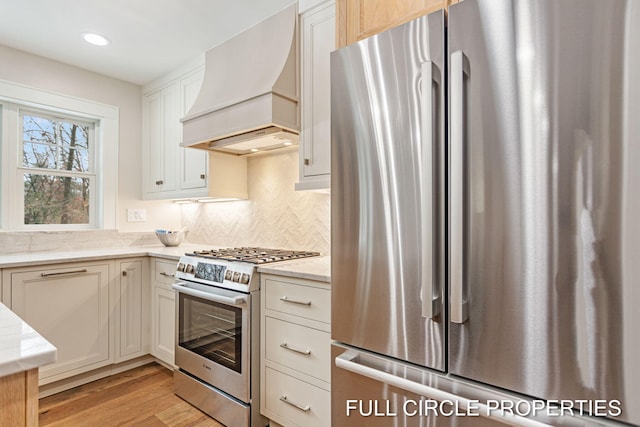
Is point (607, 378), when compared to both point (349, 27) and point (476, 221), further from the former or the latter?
point (349, 27)

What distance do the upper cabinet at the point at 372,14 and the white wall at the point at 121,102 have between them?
2.57m

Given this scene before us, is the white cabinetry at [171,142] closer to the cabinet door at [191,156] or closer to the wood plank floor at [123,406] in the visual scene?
the cabinet door at [191,156]

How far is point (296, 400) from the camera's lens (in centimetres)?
171

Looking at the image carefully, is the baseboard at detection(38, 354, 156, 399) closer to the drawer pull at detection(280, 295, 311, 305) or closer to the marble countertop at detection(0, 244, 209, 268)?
the marble countertop at detection(0, 244, 209, 268)

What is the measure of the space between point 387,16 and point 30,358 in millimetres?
1460

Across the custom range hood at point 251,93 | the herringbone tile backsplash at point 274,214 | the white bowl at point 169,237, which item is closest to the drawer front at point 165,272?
the white bowl at point 169,237

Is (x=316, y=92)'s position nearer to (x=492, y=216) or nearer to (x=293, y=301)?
(x=293, y=301)

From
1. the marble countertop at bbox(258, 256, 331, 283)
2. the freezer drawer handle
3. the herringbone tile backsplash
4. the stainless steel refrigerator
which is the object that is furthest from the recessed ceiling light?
the freezer drawer handle

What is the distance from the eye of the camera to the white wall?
2.72m

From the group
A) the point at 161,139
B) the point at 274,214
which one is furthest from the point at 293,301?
the point at 161,139

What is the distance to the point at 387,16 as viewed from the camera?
132 centimetres

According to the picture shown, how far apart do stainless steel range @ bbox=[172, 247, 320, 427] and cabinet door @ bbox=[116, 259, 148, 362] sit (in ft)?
2.01

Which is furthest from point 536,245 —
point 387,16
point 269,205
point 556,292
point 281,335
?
point 269,205

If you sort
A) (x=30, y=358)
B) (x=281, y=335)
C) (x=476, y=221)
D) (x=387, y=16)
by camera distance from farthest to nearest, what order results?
(x=281, y=335) < (x=387, y=16) < (x=476, y=221) < (x=30, y=358)
